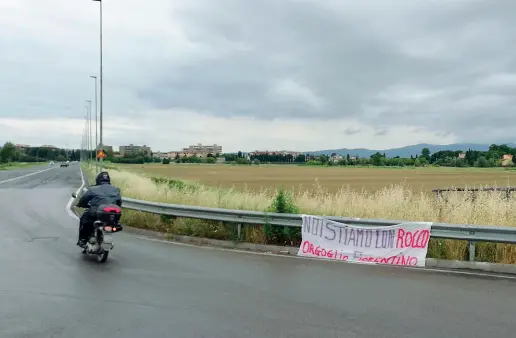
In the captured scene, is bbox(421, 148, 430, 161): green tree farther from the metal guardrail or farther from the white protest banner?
the white protest banner

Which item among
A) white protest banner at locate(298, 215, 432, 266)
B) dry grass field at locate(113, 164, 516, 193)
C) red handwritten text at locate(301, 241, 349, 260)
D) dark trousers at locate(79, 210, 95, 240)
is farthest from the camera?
dry grass field at locate(113, 164, 516, 193)

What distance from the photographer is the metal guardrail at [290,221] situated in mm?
8484

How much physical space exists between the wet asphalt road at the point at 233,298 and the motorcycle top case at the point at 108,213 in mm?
785

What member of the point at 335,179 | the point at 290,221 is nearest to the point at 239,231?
the point at 290,221

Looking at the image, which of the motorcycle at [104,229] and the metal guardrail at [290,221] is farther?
the motorcycle at [104,229]

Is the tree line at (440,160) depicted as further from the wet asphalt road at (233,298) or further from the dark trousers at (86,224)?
the dark trousers at (86,224)

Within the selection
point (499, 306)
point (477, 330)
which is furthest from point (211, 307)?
point (499, 306)

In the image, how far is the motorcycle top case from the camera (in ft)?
28.7

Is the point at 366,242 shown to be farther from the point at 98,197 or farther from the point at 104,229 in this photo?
the point at 98,197

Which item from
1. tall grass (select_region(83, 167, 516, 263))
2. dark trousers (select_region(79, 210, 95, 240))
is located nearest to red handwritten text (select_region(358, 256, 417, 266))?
tall grass (select_region(83, 167, 516, 263))

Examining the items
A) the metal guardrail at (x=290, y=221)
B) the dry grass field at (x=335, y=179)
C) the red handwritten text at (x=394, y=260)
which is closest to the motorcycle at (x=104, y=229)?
the metal guardrail at (x=290, y=221)

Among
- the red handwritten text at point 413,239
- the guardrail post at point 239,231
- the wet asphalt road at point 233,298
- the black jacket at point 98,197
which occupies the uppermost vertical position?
the black jacket at point 98,197

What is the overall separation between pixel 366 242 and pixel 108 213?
4.88 metres

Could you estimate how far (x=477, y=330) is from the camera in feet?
17.2
